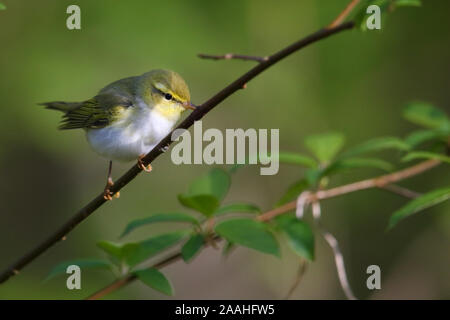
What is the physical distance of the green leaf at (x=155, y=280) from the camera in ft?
5.15

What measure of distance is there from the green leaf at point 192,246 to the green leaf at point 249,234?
9 cm

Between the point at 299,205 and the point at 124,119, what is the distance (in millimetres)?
1236

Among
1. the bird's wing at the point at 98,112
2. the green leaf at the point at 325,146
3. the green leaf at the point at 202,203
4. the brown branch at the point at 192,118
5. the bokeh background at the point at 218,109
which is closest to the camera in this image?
the brown branch at the point at 192,118

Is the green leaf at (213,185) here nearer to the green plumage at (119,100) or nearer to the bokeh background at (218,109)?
the green plumage at (119,100)

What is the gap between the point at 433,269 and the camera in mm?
3229

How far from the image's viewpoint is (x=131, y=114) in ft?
9.41

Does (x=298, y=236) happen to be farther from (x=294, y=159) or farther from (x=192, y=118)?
(x=192, y=118)

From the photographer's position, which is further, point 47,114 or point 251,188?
point 251,188

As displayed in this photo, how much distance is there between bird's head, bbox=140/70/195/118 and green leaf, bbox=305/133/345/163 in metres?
0.66

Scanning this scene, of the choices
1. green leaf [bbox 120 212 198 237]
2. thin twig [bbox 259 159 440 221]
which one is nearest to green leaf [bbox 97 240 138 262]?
green leaf [bbox 120 212 198 237]

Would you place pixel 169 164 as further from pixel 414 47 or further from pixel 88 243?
pixel 414 47

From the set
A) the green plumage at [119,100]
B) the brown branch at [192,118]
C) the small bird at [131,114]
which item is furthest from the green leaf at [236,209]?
the green plumage at [119,100]

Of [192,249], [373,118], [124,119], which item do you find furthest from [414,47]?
[192,249]

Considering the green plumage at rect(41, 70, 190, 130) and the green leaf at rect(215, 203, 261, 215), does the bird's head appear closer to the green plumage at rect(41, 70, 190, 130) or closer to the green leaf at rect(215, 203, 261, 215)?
the green plumage at rect(41, 70, 190, 130)
